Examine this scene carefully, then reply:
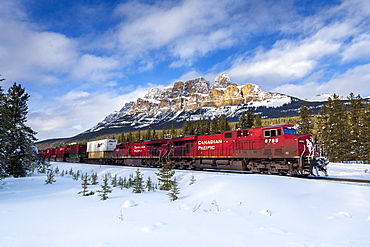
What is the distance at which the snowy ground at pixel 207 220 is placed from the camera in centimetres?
462

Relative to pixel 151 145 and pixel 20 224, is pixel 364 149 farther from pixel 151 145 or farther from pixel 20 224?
pixel 20 224

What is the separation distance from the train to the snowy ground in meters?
5.25

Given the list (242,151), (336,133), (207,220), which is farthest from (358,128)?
(207,220)

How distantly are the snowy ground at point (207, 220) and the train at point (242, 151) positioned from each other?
5.25m

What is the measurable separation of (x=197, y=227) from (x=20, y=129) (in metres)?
19.5

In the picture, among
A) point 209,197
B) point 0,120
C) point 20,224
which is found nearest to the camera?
point 20,224

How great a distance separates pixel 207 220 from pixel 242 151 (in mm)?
15812

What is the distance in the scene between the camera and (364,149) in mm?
40438

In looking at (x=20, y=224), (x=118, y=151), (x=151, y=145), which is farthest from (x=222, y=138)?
(x=118, y=151)

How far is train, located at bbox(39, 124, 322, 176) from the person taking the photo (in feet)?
57.5

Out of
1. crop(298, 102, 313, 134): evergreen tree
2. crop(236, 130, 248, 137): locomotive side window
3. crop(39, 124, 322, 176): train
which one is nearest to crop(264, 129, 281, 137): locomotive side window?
crop(39, 124, 322, 176): train

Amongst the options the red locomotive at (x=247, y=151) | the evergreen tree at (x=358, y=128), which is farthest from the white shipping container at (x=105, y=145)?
the evergreen tree at (x=358, y=128)

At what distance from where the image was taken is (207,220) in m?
6.07

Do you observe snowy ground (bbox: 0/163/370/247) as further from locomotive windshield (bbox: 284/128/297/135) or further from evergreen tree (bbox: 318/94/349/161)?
evergreen tree (bbox: 318/94/349/161)
